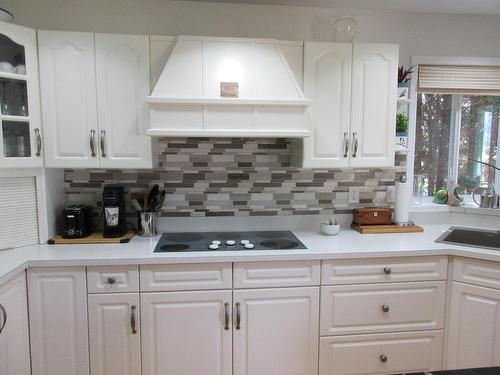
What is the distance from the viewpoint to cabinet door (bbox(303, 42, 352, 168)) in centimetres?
204

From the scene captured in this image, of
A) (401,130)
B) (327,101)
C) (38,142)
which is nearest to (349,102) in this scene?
(327,101)

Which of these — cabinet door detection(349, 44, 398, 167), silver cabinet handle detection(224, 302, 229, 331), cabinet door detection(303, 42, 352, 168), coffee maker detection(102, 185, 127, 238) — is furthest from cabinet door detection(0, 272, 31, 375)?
cabinet door detection(349, 44, 398, 167)

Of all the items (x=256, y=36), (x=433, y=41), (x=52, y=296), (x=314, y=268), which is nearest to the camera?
(x=52, y=296)

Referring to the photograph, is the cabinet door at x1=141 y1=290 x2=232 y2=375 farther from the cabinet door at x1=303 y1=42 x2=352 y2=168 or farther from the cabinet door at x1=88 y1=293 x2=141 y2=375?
the cabinet door at x1=303 y1=42 x2=352 y2=168

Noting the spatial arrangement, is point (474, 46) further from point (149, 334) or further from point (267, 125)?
point (149, 334)

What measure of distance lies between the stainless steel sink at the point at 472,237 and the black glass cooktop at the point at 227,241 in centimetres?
96

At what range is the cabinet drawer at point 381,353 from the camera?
1.93 metres

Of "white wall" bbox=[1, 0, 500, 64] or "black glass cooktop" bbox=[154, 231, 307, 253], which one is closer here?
"black glass cooktop" bbox=[154, 231, 307, 253]

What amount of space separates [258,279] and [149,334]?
25.8 inches

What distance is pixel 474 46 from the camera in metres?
2.44

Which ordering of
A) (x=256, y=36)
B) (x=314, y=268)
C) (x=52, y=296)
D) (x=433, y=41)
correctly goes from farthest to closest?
(x=433, y=41) < (x=256, y=36) < (x=314, y=268) < (x=52, y=296)

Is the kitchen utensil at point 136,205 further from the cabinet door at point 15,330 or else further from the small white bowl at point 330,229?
the small white bowl at point 330,229

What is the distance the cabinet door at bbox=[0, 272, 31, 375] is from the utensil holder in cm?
66

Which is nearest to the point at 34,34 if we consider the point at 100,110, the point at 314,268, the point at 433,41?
the point at 100,110
